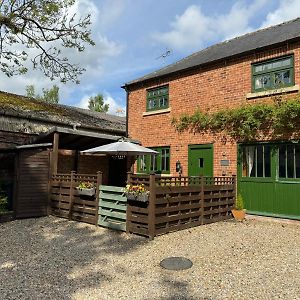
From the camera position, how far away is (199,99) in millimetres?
12352

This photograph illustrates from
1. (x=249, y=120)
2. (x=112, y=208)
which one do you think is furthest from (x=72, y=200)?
(x=249, y=120)

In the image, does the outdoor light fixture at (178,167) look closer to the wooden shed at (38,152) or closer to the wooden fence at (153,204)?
the wooden fence at (153,204)

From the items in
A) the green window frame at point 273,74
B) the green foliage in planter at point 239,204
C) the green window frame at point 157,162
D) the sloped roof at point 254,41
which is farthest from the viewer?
the green window frame at point 157,162

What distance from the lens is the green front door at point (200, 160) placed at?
1177 cm

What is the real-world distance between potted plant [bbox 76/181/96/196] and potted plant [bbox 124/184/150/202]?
1508mm

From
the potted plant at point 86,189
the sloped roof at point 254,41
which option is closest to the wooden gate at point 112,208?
the potted plant at point 86,189

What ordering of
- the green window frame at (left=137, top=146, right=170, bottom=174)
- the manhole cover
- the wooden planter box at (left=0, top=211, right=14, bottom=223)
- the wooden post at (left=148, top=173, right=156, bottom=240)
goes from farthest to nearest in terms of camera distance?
the green window frame at (left=137, top=146, right=170, bottom=174)
the wooden planter box at (left=0, top=211, right=14, bottom=223)
the wooden post at (left=148, top=173, right=156, bottom=240)
the manhole cover

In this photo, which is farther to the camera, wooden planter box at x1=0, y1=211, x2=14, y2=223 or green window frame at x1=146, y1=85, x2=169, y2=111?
green window frame at x1=146, y1=85, x2=169, y2=111

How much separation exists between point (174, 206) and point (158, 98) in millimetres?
6721

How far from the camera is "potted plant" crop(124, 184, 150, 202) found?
Answer: 25.8 ft

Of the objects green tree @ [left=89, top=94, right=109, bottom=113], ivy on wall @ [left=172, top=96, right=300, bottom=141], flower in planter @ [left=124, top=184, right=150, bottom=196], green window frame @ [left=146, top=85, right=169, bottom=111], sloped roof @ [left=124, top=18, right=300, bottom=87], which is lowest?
flower in planter @ [left=124, top=184, right=150, bottom=196]

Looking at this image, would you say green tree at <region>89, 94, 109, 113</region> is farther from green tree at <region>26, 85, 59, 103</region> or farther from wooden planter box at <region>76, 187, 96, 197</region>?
wooden planter box at <region>76, 187, 96, 197</region>

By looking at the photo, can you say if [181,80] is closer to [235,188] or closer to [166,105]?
[166,105]

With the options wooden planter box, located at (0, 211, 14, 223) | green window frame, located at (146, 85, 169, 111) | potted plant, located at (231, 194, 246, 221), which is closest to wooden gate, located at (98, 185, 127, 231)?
wooden planter box, located at (0, 211, 14, 223)
